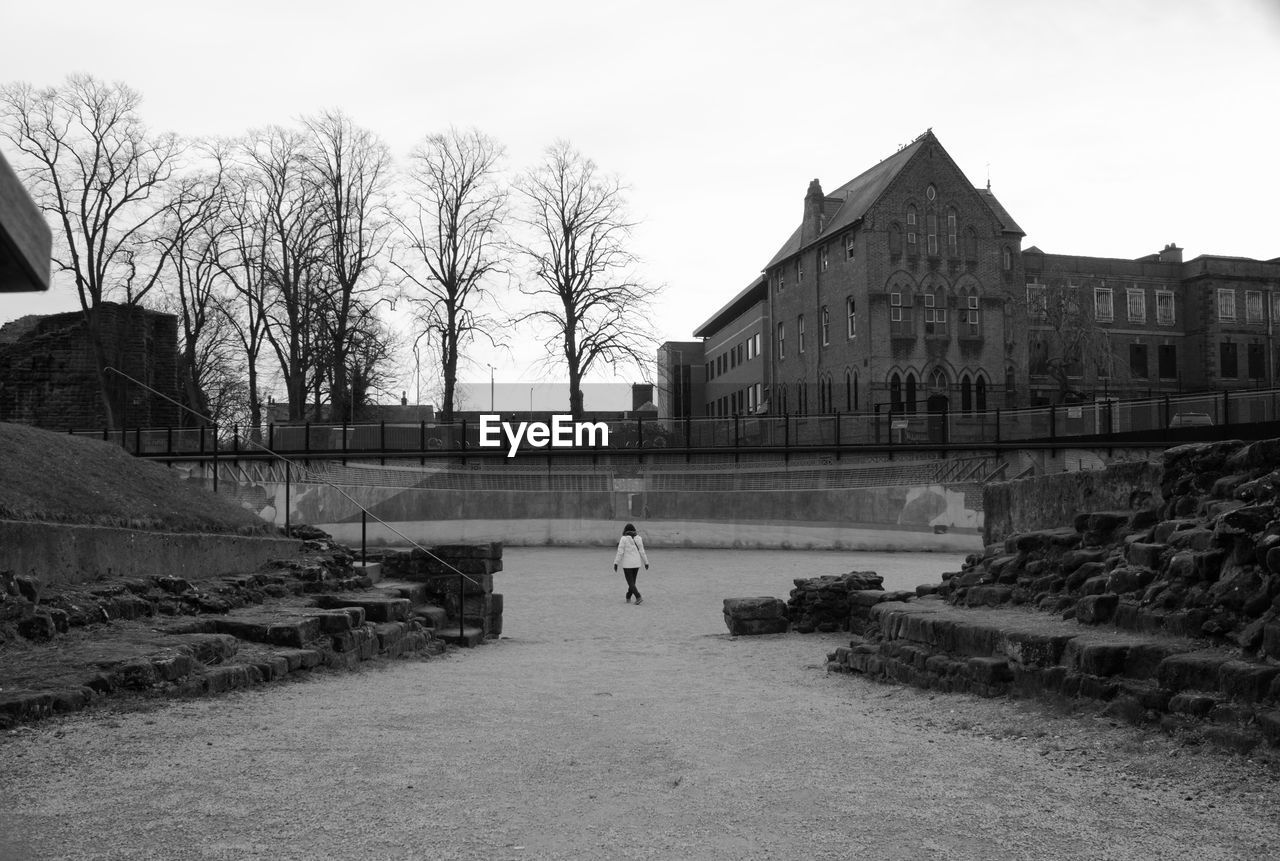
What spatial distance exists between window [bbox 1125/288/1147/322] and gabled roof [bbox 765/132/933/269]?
52.7 feet

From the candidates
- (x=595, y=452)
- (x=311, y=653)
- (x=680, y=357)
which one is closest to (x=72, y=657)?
(x=311, y=653)

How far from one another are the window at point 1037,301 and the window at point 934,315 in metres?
8.33

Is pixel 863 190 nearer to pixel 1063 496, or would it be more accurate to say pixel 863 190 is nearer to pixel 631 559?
pixel 631 559

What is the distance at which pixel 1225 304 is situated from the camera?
63.6 m

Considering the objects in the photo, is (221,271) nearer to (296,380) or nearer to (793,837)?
(296,380)

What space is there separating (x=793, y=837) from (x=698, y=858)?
0.59m

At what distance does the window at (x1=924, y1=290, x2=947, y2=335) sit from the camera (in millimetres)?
52281

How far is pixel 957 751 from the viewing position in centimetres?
808

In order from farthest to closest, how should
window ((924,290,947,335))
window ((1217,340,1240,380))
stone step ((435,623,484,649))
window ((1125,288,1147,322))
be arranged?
1. window ((1125,288,1147,322))
2. window ((1217,340,1240,380))
3. window ((924,290,947,335))
4. stone step ((435,623,484,649))

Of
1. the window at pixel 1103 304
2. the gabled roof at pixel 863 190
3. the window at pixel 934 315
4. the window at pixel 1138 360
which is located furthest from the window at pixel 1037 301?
the gabled roof at pixel 863 190

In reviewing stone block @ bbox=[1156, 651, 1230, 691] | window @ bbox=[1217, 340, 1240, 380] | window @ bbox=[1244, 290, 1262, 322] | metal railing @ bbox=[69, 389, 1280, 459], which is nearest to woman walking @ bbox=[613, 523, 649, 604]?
metal railing @ bbox=[69, 389, 1280, 459]

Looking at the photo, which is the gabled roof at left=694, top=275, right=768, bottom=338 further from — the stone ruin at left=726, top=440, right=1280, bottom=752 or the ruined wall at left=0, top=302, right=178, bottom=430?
the stone ruin at left=726, top=440, right=1280, bottom=752

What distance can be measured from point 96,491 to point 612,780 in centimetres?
918

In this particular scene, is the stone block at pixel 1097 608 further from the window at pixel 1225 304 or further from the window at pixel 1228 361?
the window at pixel 1225 304
